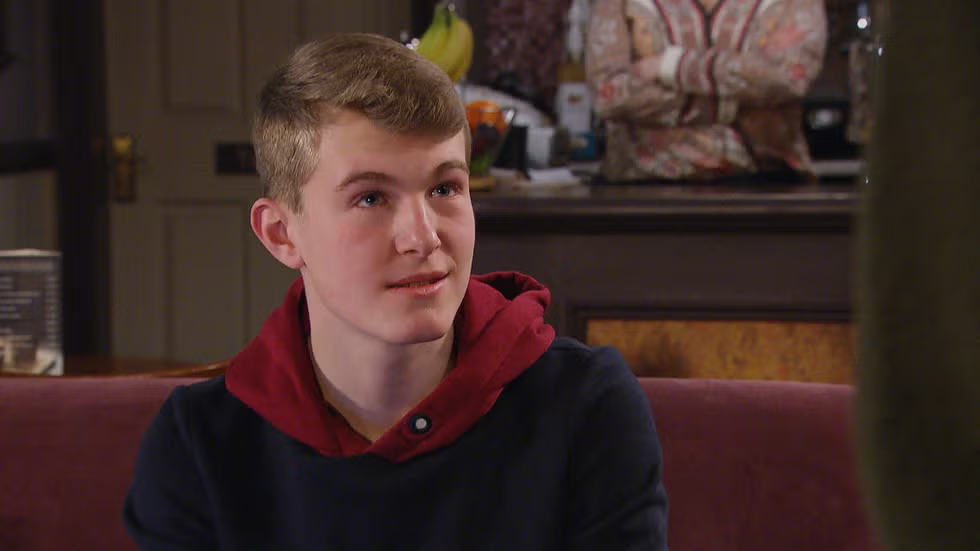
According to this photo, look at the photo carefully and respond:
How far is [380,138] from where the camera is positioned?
930 millimetres

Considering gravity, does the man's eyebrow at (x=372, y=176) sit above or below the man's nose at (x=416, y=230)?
above

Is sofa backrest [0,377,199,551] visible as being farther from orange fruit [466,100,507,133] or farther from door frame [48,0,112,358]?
door frame [48,0,112,358]

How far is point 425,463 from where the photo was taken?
975 mm

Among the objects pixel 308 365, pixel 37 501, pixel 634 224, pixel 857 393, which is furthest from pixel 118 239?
pixel 857 393

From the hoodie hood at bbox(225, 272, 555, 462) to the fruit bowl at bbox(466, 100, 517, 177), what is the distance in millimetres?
1222

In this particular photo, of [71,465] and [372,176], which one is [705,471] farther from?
[71,465]

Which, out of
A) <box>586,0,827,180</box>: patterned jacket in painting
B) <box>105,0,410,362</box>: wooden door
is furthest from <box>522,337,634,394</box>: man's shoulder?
<box>105,0,410,362</box>: wooden door

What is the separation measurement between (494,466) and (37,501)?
0.49 m

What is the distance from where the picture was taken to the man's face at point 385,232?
2.91 ft

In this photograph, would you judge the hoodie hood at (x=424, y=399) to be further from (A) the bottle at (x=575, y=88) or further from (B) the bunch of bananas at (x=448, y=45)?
(A) the bottle at (x=575, y=88)

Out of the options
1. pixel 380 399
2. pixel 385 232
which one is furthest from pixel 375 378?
pixel 385 232

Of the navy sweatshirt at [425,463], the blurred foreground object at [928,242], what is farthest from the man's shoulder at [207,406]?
the blurred foreground object at [928,242]

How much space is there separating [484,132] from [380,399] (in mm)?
1364

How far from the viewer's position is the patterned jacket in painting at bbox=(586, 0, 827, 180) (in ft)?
8.89
